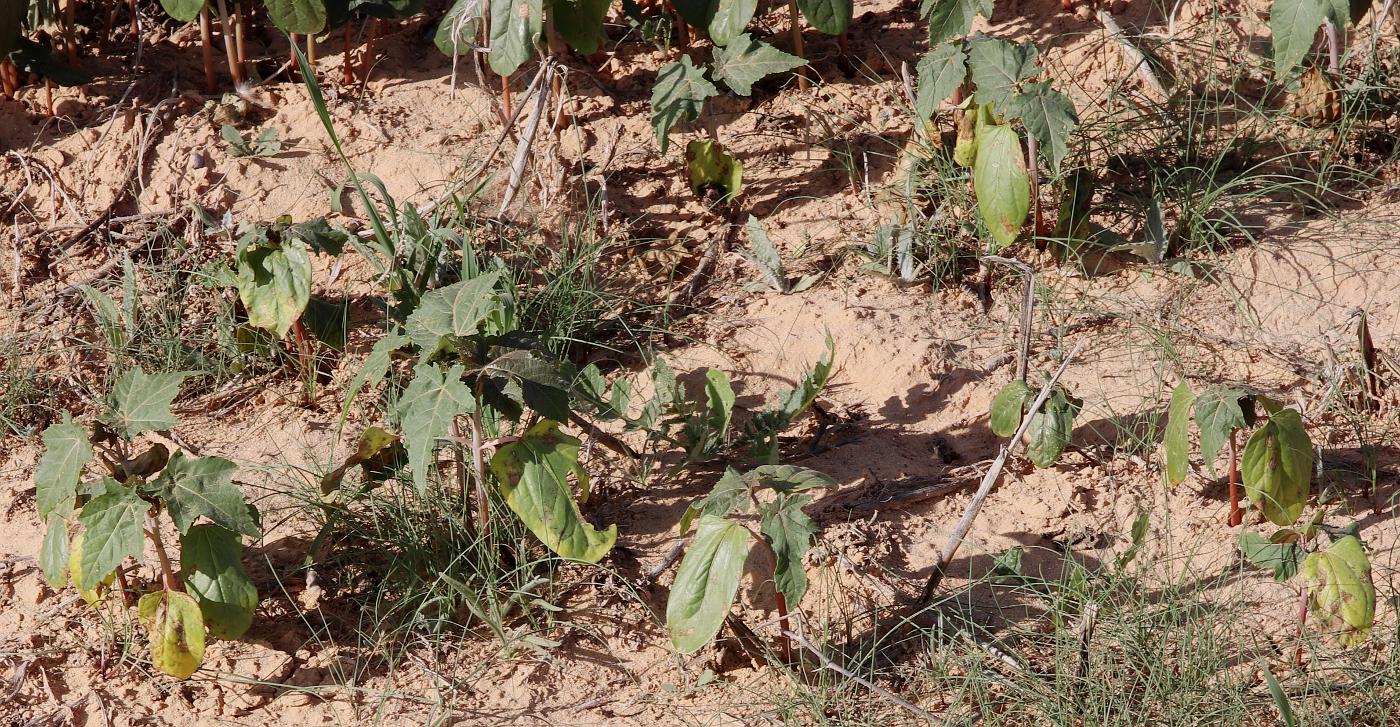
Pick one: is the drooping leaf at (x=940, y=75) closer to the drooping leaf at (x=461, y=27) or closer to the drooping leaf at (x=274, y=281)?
the drooping leaf at (x=461, y=27)

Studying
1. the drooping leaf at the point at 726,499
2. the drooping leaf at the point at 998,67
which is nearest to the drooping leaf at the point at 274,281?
the drooping leaf at the point at 726,499

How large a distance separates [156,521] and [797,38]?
2.01 meters

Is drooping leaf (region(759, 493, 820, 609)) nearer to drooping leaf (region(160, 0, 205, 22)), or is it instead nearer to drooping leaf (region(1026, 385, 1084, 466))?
drooping leaf (region(1026, 385, 1084, 466))

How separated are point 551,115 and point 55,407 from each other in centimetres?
138

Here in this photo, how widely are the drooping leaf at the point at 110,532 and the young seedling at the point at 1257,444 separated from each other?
5.73 ft

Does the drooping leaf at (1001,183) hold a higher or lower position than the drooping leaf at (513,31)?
lower

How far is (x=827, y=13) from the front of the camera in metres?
3.29

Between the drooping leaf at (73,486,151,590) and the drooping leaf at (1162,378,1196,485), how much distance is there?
5.69 feet

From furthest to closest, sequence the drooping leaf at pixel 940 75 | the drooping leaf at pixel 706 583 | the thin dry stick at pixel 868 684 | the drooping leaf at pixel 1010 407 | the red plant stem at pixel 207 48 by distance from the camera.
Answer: the red plant stem at pixel 207 48 < the drooping leaf at pixel 940 75 < the drooping leaf at pixel 1010 407 < the thin dry stick at pixel 868 684 < the drooping leaf at pixel 706 583

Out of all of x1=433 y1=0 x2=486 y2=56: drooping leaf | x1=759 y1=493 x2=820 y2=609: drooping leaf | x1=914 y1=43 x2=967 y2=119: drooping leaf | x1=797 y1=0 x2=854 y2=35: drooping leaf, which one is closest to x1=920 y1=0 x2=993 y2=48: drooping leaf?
x1=914 y1=43 x2=967 y2=119: drooping leaf

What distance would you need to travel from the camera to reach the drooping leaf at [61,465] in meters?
2.17

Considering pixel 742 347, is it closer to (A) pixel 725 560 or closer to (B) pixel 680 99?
(B) pixel 680 99

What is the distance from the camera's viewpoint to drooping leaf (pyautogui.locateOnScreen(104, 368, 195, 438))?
2.21m

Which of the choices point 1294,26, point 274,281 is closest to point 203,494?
point 274,281
